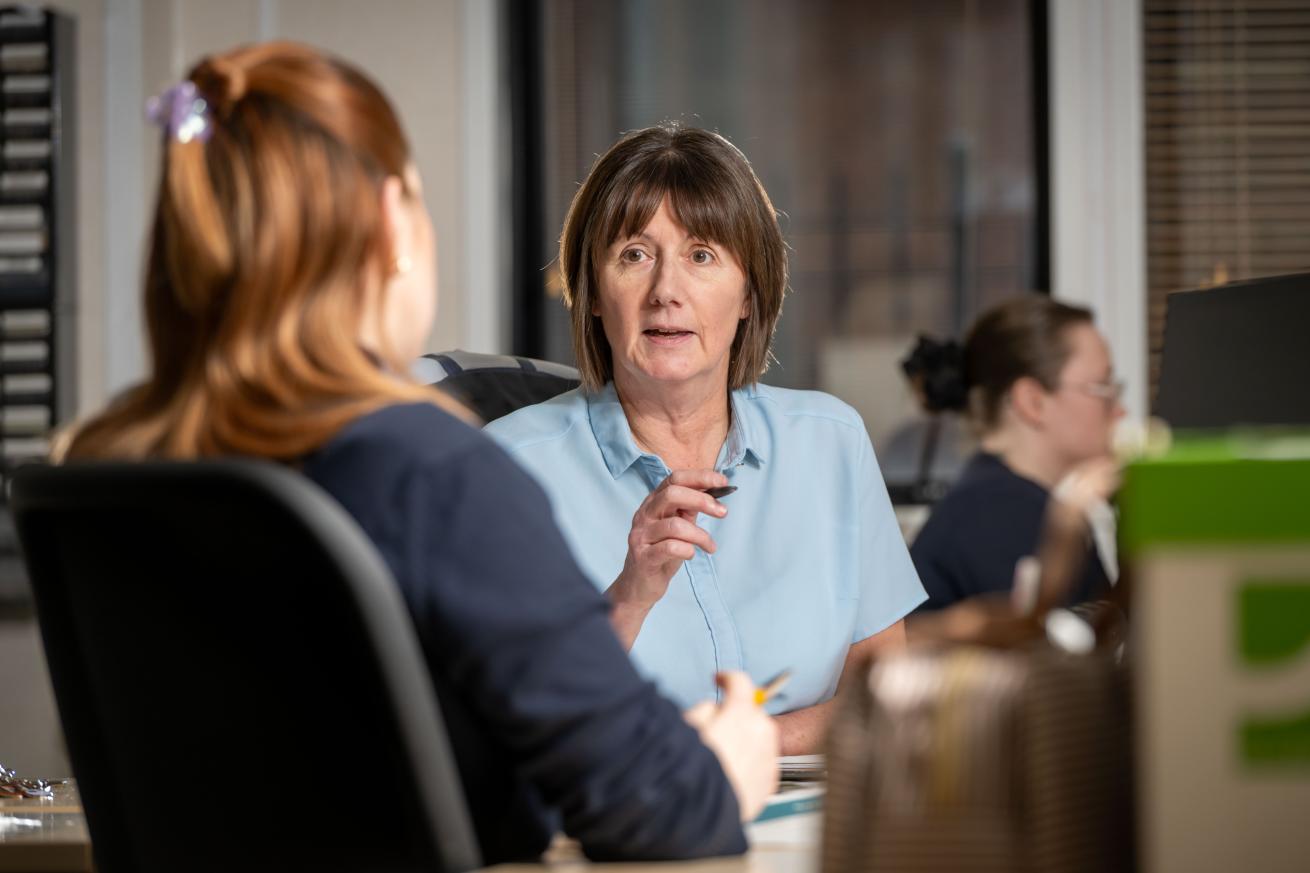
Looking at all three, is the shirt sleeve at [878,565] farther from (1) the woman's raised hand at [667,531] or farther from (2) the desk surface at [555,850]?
(2) the desk surface at [555,850]

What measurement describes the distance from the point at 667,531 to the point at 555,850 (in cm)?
56

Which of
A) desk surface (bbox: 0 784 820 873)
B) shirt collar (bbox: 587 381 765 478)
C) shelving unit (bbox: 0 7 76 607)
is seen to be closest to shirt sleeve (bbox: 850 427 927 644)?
shirt collar (bbox: 587 381 765 478)

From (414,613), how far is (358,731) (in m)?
0.09

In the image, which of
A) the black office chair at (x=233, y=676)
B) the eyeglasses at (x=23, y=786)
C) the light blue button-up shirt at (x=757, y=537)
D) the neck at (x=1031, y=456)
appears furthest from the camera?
the neck at (x=1031, y=456)

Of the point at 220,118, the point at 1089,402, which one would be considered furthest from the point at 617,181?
the point at 1089,402

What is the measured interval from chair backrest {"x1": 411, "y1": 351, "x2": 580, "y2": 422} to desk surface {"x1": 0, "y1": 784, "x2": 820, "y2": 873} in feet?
2.84

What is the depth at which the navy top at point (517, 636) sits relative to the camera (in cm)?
83

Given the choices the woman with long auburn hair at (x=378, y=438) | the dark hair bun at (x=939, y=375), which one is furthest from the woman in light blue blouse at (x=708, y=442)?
the dark hair bun at (x=939, y=375)

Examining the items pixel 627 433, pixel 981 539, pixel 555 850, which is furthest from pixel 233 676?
pixel 981 539

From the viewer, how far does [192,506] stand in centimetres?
74

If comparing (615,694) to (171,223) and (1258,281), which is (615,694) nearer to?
(171,223)

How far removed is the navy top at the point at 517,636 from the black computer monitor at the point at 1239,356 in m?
0.91

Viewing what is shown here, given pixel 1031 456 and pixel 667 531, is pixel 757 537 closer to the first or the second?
pixel 667 531

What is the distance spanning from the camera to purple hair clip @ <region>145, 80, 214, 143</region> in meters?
0.89
